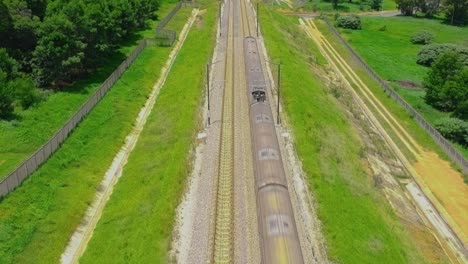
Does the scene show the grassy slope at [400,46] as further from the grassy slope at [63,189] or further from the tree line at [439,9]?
the grassy slope at [63,189]

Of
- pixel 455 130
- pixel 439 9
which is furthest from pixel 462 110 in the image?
pixel 439 9

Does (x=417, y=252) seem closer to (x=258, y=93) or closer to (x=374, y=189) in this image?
(x=374, y=189)

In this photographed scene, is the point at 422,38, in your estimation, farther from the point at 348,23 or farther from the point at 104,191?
the point at 104,191

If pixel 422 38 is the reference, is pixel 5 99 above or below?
above

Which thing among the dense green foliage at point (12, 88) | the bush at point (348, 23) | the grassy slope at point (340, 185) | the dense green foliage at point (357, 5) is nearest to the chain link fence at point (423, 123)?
the grassy slope at point (340, 185)

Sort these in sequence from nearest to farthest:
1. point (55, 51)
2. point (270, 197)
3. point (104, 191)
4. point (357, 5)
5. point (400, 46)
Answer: point (270, 197)
point (104, 191)
point (55, 51)
point (400, 46)
point (357, 5)
